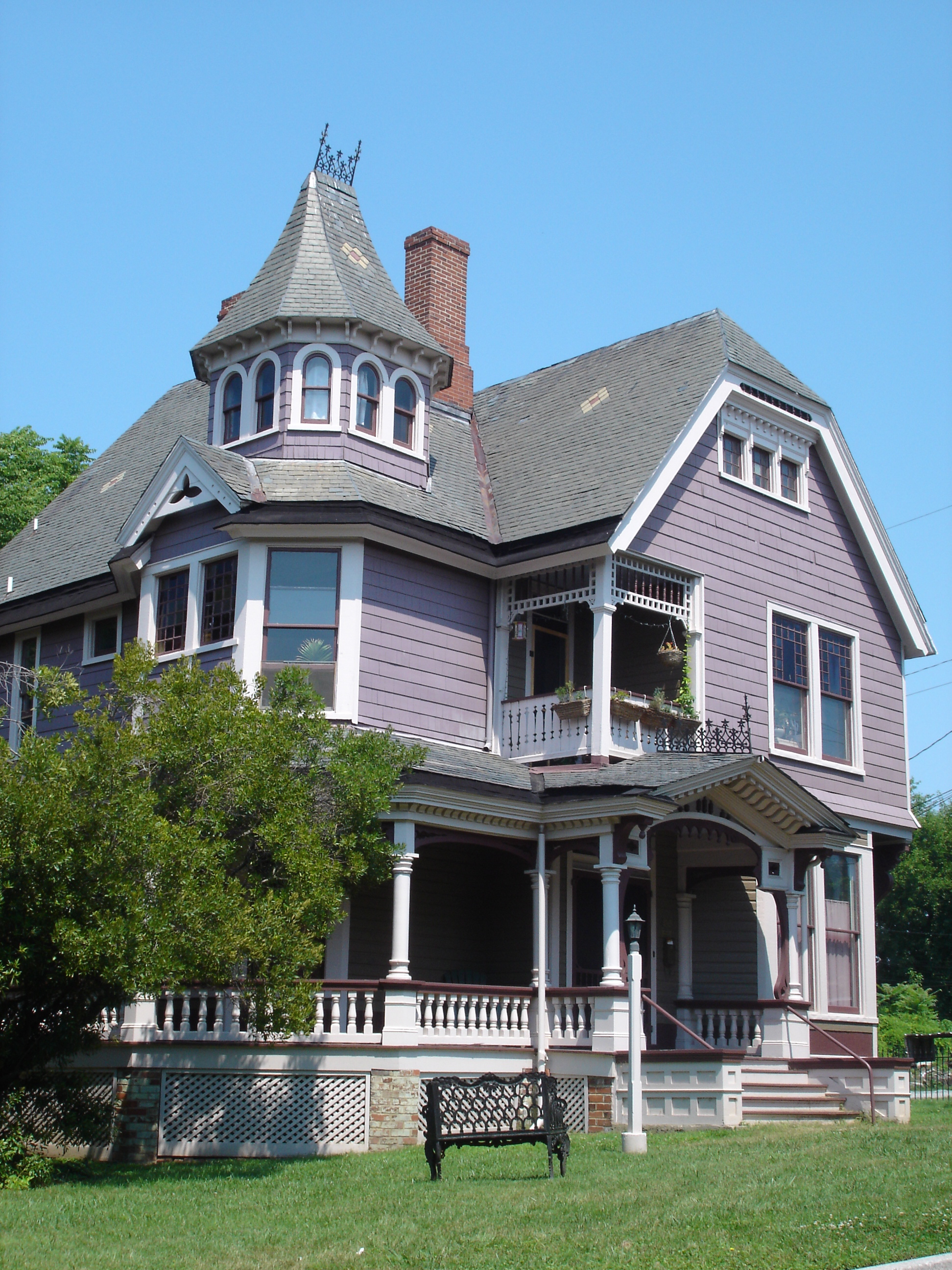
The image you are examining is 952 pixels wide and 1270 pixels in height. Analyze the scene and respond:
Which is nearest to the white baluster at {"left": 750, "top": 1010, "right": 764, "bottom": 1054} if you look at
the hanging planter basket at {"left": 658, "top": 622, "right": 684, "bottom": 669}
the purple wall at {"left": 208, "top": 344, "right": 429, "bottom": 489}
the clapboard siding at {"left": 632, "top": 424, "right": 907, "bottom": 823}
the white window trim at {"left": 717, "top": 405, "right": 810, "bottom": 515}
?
the clapboard siding at {"left": 632, "top": 424, "right": 907, "bottom": 823}

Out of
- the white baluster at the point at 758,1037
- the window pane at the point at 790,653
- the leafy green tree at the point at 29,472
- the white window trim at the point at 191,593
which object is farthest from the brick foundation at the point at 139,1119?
the leafy green tree at the point at 29,472

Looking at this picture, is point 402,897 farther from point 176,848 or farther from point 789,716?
point 789,716

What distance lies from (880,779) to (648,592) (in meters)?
5.90

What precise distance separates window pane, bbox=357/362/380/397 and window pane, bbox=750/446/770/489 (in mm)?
6440

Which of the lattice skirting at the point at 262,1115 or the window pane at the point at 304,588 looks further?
the window pane at the point at 304,588

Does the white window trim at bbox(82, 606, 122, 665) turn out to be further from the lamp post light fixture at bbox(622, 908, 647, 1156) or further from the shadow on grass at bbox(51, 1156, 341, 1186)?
the lamp post light fixture at bbox(622, 908, 647, 1156)

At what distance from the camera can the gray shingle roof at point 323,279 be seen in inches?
841

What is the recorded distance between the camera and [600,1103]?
56.9 feet

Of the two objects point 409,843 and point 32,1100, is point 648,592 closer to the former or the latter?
point 409,843

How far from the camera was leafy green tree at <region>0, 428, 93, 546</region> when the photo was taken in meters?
34.7

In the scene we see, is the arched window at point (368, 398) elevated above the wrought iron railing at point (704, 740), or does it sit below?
above

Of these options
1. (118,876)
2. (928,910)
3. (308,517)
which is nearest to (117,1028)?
(118,876)

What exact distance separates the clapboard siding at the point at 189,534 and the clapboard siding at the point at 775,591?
597 cm

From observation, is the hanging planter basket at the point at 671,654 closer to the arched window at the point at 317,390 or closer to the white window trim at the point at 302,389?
the white window trim at the point at 302,389
